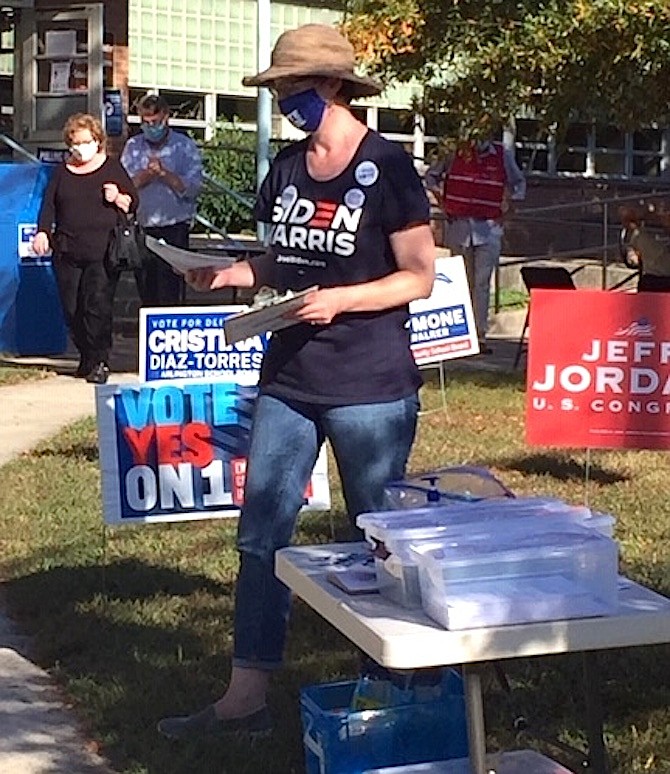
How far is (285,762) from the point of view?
199 inches

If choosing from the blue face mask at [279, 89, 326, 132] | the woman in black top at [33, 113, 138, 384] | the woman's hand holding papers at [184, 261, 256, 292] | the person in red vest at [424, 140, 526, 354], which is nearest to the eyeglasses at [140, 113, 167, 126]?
the woman in black top at [33, 113, 138, 384]

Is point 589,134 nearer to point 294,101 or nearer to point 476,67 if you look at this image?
point 476,67

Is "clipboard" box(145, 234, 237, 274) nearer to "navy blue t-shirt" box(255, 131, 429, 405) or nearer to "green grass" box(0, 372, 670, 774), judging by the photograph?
"navy blue t-shirt" box(255, 131, 429, 405)

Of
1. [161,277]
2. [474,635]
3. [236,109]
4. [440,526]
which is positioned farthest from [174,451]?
[236,109]

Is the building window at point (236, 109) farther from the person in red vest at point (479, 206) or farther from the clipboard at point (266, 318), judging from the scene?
the clipboard at point (266, 318)

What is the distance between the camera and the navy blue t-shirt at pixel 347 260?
4.95m

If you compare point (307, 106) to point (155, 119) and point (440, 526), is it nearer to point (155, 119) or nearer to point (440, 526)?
point (440, 526)

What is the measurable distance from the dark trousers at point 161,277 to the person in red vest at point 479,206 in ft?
7.05

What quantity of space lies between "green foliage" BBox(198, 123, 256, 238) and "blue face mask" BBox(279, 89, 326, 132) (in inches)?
625

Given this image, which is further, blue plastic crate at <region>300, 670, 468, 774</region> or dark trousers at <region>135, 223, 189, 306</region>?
dark trousers at <region>135, 223, 189, 306</region>

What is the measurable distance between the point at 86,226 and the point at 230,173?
10.0m

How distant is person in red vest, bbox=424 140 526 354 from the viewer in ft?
47.4

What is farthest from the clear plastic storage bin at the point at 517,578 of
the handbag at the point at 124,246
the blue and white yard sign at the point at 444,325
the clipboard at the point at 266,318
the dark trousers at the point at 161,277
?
the dark trousers at the point at 161,277

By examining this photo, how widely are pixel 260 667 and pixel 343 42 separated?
1724 millimetres
